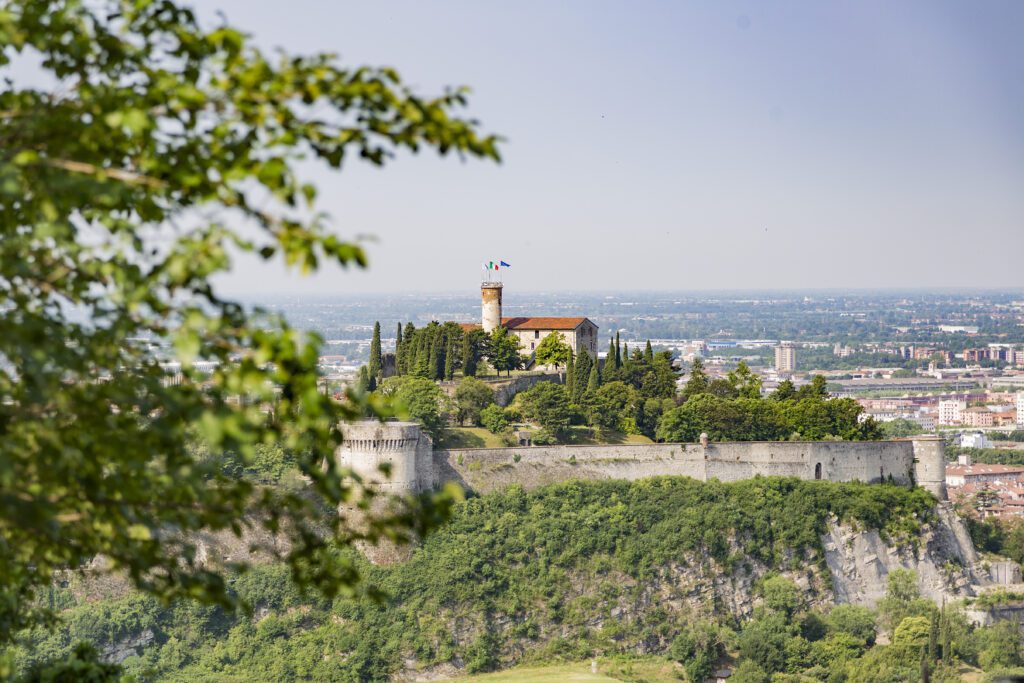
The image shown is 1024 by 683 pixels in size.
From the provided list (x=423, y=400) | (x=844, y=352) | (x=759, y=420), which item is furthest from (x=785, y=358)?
(x=423, y=400)

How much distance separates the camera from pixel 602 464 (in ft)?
118

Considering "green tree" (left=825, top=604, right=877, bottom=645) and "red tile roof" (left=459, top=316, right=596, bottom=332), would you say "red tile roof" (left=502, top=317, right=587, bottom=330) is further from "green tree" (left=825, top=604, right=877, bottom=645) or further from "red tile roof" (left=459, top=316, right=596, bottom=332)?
"green tree" (left=825, top=604, right=877, bottom=645)

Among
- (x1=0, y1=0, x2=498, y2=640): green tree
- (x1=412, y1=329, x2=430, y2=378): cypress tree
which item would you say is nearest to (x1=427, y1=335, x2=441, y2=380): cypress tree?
(x1=412, y1=329, x2=430, y2=378): cypress tree

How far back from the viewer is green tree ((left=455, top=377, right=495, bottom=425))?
124 ft

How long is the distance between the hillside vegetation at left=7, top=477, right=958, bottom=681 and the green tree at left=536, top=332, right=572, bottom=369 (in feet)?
29.6

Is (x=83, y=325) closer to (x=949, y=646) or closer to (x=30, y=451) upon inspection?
(x=30, y=451)

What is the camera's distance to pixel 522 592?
33.3 m

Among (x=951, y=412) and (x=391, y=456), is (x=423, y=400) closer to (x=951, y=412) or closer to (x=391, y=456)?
(x=391, y=456)

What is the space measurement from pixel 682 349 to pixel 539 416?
164 m

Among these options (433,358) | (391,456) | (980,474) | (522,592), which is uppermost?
(433,358)

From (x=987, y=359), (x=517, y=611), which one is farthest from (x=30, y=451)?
(x=987, y=359)

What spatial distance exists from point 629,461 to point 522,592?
4663mm

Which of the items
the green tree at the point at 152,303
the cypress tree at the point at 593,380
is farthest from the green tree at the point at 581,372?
the green tree at the point at 152,303

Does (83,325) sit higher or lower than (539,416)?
higher
